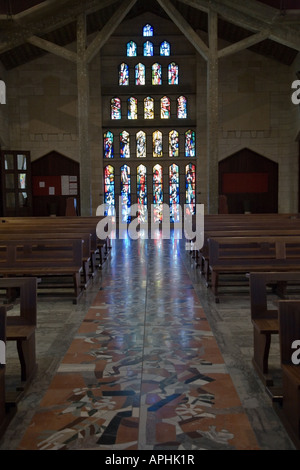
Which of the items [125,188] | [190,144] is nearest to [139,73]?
[190,144]

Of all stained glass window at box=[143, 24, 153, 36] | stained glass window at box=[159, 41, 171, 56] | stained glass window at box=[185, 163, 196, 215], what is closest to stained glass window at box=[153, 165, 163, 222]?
stained glass window at box=[185, 163, 196, 215]

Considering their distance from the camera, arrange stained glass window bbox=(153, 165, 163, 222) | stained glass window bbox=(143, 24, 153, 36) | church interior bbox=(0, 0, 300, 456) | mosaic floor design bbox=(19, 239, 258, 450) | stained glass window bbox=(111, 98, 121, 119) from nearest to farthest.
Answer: mosaic floor design bbox=(19, 239, 258, 450) < church interior bbox=(0, 0, 300, 456) < stained glass window bbox=(143, 24, 153, 36) < stained glass window bbox=(111, 98, 121, 119) < stained glass window bbox=(153, 165, 163, 222)

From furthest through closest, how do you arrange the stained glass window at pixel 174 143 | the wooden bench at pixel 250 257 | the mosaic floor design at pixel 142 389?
the stained glass window at pixel 174 143 → the wooden bench at pixel 250 257 → the mosaic floor design at pixel 142 389

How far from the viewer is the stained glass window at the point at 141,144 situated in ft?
53.8

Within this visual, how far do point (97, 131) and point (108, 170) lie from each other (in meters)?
1.32

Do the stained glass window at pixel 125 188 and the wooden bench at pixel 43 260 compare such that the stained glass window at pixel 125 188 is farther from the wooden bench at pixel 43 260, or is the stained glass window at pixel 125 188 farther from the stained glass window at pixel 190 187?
the wooden bench at pixel 43 260

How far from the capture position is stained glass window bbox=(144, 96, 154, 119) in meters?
16.2

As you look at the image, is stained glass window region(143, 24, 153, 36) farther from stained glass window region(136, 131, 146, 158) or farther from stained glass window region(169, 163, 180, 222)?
stained glass window region(169, 163, 180, 222)

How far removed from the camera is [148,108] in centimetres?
1627

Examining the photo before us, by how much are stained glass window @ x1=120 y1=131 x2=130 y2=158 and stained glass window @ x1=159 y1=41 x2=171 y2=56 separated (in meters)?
2.83

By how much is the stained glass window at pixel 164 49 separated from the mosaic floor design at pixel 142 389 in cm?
1254

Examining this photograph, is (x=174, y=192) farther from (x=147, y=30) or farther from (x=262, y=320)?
(x=262, y=320)

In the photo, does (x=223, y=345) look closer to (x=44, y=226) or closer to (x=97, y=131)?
(x=44, y=226)

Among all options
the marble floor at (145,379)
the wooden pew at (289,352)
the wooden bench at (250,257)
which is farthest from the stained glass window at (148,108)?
the wooden pew at (289,352)
